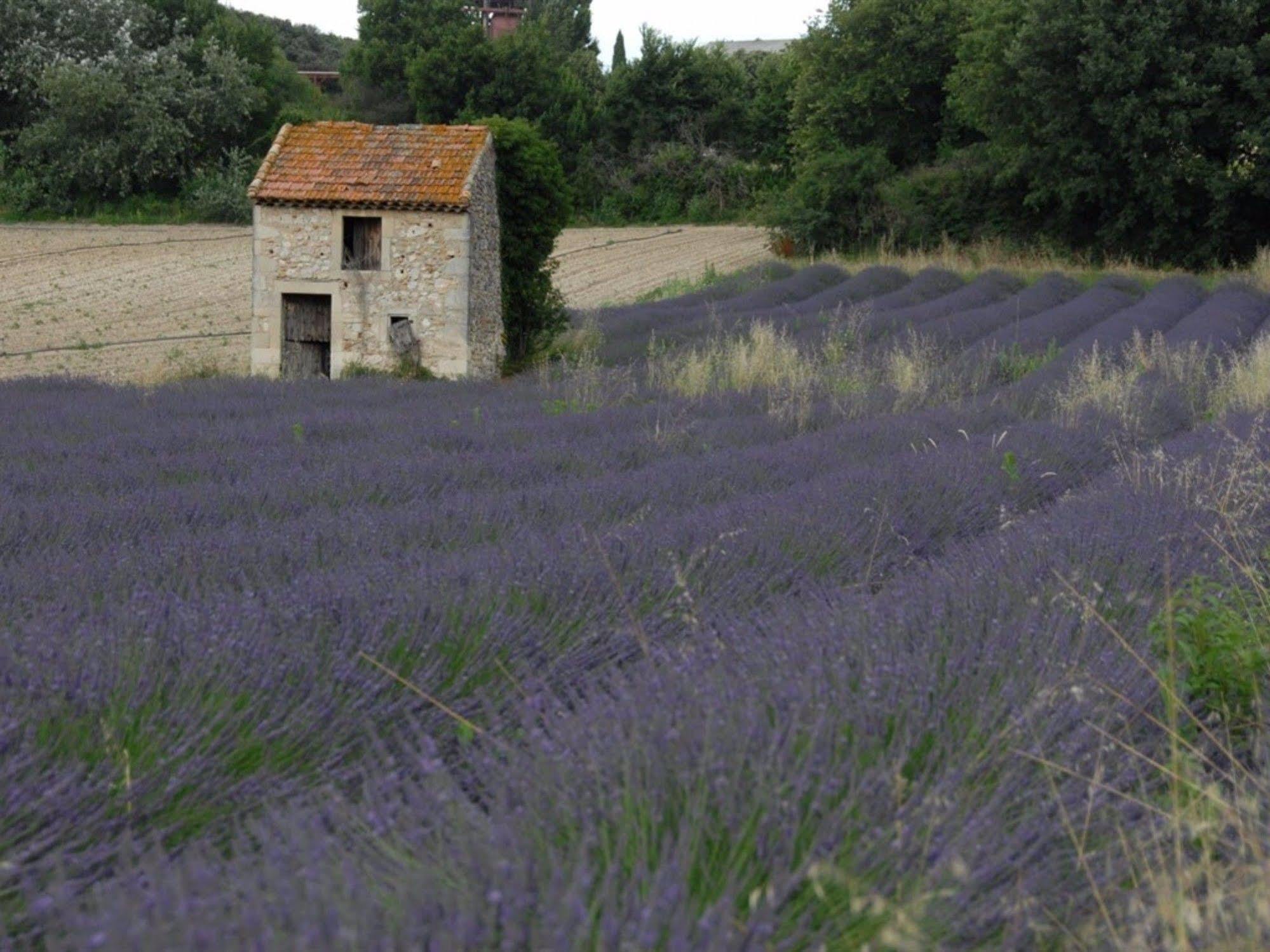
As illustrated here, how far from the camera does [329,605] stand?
384cm

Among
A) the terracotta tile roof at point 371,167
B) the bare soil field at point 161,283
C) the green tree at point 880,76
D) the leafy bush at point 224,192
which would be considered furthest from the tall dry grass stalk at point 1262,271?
the leafy bush at point 224,192

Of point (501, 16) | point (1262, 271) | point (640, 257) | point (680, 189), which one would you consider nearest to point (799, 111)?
point (680, 189)

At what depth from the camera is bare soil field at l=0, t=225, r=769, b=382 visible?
2073 centimetres

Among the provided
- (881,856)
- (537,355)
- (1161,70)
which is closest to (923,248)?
(1161,70)

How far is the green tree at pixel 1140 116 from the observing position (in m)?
26.9

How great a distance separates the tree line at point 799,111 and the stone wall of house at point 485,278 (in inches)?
64.9

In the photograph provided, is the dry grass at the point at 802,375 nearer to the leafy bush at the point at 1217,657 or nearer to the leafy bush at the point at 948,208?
the leafy bush at the point at 1217,657

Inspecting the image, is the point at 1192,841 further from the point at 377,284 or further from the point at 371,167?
the point at 371,167

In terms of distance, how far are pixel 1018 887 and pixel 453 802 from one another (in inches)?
34.2

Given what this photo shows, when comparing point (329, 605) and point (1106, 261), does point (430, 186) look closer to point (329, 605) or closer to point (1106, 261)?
point (329, 605)

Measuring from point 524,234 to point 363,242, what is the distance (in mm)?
2173

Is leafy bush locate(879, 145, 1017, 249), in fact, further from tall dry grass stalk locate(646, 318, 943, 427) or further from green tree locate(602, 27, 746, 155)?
tall dry grass stalk locate(646, 318, 943, 427)

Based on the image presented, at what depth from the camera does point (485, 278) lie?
55.4ft

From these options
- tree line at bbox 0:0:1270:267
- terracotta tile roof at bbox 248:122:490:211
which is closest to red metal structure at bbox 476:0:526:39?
tree line at bbox 0:0:1270:267
